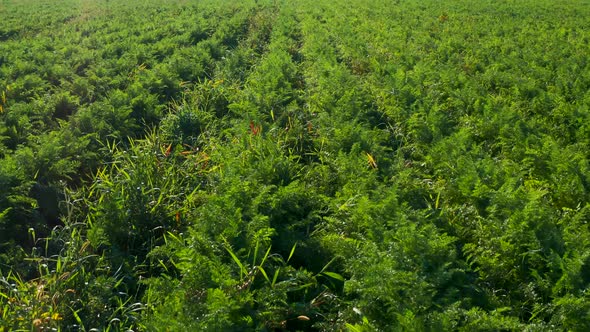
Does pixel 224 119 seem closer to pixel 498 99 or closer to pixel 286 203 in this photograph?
pixel 286 203

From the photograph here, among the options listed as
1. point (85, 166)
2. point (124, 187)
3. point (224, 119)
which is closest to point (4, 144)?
point (85, 166)

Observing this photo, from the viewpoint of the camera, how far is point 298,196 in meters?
5.38

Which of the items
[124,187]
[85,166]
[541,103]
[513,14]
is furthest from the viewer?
[513,14]

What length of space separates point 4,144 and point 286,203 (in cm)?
425

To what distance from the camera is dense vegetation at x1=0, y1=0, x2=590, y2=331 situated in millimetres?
4008

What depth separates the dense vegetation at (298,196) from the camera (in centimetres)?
401

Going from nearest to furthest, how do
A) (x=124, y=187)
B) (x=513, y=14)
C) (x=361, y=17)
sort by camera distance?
(x=124, y=187)
(x=361, y=17)
(x=513, y=14)

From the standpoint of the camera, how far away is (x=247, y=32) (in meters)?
17.6

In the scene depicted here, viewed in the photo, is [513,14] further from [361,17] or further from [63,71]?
[63,71]

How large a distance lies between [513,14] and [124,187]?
1965 centimetres

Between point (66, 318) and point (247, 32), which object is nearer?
point (66, 318)

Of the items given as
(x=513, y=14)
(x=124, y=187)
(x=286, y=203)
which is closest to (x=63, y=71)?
(x=124, y=187)

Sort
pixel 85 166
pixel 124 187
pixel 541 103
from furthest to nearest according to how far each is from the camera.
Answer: pixel 541 103 → pixel 85 166 → pixel 124 187

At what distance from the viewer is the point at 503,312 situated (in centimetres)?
411
